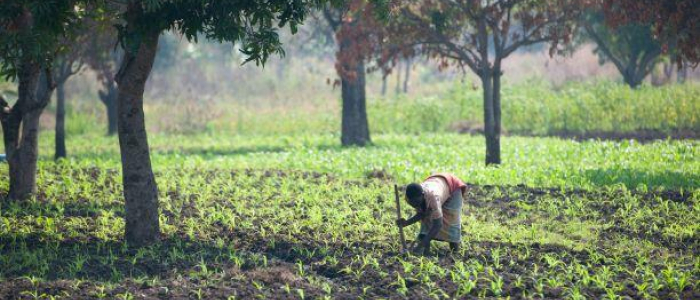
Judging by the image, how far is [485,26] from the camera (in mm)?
18453

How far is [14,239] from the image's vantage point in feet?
35.8

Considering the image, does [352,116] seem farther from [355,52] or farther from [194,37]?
[194,37]

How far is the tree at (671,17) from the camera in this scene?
14.5 metres

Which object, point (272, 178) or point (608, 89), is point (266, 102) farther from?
point (272, 178)

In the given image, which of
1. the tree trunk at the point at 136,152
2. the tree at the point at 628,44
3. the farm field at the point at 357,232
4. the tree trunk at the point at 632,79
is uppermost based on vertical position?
the tree at the point at 628,44

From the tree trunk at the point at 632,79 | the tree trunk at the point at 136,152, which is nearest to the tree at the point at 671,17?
the tree trunk at the point at 136,152

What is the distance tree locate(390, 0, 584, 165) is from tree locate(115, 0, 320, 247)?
24.1 feet

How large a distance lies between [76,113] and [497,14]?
2190 cm

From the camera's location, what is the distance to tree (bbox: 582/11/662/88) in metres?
29.6

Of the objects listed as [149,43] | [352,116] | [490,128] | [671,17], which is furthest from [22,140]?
[352,116]

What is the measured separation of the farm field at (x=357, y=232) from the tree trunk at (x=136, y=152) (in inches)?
13.9

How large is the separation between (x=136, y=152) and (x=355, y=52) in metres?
9.00

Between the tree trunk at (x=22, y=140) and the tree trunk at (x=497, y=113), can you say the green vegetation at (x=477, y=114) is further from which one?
the tree trunk at (x=22, y=140)

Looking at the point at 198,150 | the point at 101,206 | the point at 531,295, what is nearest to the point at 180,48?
the point at 198,150
